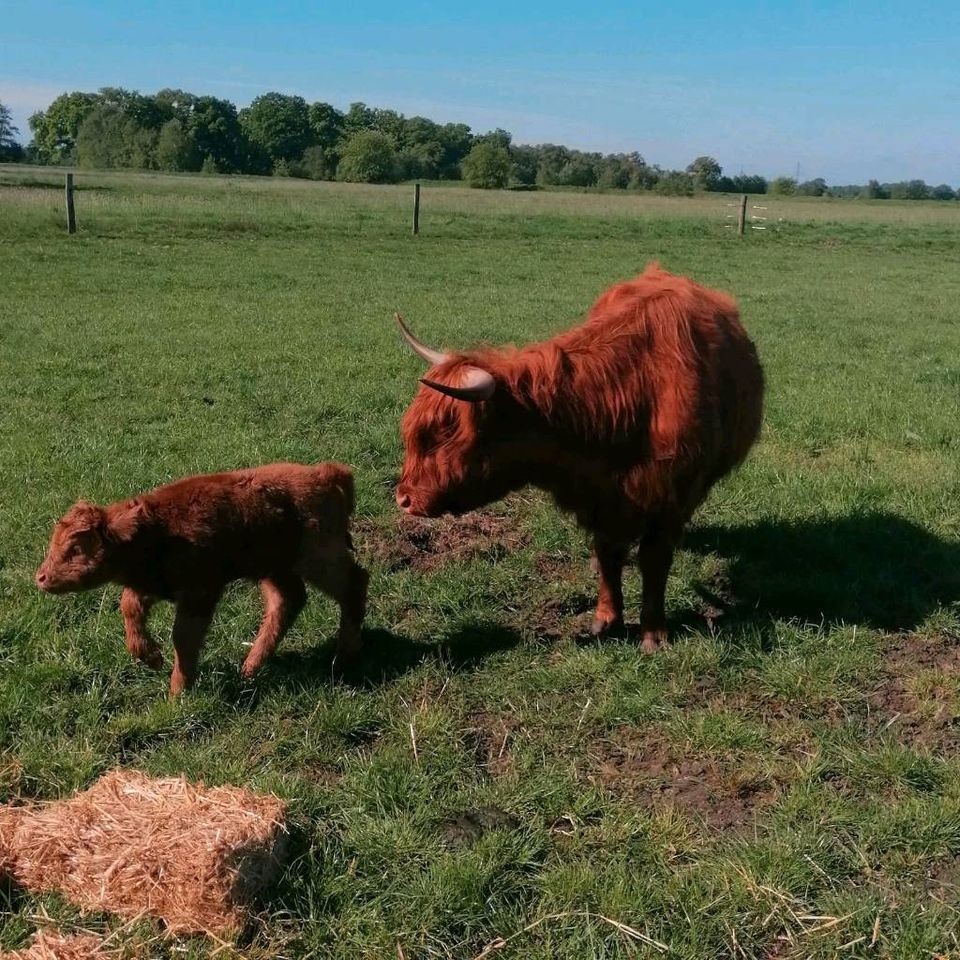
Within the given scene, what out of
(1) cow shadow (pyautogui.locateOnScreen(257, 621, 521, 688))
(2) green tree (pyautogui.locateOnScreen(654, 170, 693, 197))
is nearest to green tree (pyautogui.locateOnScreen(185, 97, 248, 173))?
(2) green tree (pyautogui.locateOnScreen(654, 170, 693, 197))

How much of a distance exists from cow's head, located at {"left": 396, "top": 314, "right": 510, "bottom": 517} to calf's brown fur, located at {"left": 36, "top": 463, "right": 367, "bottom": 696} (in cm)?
49

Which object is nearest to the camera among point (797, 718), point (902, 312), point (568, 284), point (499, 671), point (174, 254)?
point (797, 718)

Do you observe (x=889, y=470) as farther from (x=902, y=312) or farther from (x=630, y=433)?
(x=902, y=312)

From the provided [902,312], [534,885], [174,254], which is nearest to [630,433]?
[534,885]

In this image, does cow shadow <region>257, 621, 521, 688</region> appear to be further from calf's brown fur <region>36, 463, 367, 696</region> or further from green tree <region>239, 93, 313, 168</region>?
green tree <region>239, 93, 313, 168</region>

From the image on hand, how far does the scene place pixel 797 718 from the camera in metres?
4.46

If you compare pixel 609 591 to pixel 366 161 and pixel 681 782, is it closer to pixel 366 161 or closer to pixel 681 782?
pixel 681 782

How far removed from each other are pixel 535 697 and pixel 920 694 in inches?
75.6

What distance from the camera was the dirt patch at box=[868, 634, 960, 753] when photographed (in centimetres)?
435

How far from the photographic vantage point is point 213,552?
443 cm

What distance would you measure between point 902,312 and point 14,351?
51.2 feet

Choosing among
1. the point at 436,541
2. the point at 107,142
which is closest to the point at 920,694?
the point at 436,541

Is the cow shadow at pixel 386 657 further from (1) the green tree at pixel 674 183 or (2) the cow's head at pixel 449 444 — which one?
(1) the green tree at pixel 674 183

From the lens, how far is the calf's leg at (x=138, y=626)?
14.7 feet
